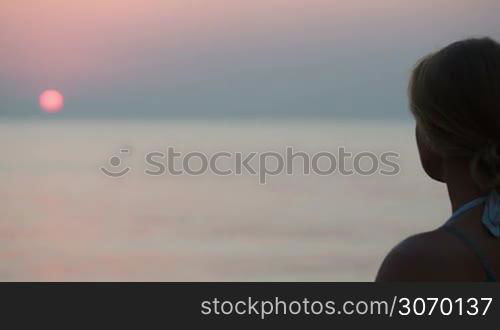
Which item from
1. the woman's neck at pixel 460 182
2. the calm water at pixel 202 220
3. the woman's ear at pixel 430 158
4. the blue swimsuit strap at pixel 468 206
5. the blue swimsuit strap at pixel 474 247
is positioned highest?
the calm water at pixel 202 220

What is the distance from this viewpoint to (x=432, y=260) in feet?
3.48

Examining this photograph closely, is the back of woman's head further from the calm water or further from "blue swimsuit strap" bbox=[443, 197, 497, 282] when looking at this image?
the calm water

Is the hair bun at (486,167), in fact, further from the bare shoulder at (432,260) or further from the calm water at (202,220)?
the calm water at (202,220)

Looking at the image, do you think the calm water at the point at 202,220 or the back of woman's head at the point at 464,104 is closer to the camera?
the back of woman's head at the point at 464,104

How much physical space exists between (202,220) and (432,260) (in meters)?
6.49

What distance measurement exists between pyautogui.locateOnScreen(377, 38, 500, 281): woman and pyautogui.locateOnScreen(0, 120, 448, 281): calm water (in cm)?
425

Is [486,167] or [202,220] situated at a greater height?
[202,220]

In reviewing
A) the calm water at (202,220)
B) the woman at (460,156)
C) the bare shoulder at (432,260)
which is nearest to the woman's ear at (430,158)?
the woman at (460,156)

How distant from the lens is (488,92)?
43.0 inches

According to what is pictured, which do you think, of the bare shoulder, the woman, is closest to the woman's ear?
the woman

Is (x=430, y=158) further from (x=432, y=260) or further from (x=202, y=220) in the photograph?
(x=202, y=220)

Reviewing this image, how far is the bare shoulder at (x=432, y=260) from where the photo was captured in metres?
1.06

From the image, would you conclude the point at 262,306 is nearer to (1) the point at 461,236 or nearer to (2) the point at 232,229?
(1) the point at 461,236

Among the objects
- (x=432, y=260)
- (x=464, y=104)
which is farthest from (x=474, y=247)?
(x=464, y=104)
